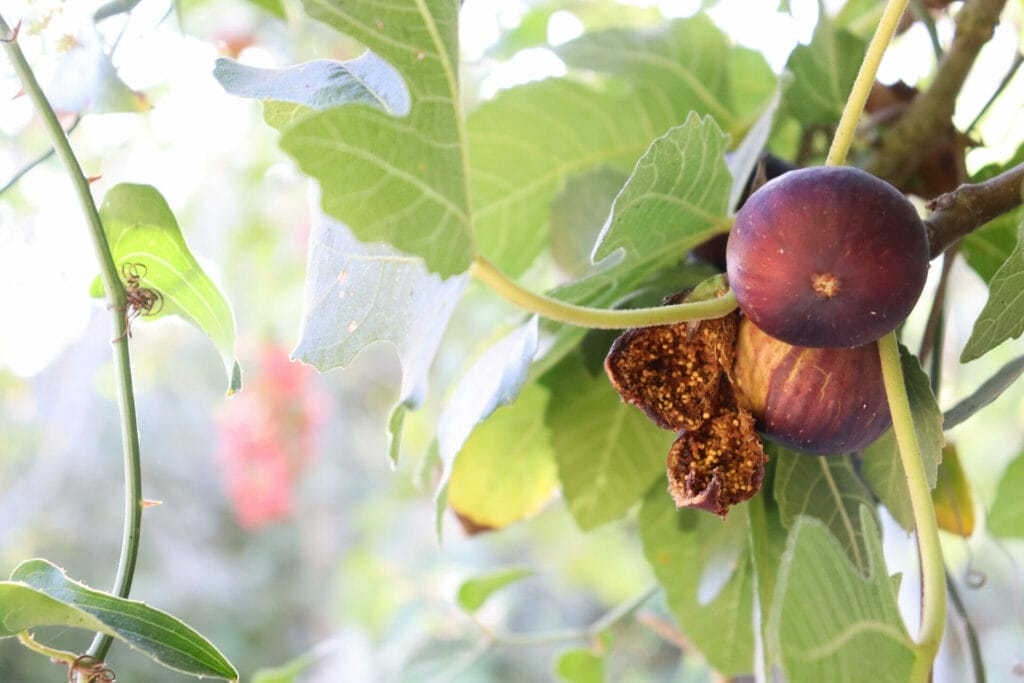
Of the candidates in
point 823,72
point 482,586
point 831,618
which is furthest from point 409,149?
point 482,586

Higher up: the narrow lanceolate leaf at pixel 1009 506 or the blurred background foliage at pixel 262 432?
the blurred background foliage at pixel 262 432

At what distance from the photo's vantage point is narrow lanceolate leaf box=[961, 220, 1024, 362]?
251 millimetres

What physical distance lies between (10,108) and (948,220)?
12.6 inches

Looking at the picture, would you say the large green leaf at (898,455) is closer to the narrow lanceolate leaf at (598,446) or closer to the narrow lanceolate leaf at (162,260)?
the narrow lanceolate leaf at (598,446)

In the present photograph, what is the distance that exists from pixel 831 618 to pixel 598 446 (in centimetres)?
18

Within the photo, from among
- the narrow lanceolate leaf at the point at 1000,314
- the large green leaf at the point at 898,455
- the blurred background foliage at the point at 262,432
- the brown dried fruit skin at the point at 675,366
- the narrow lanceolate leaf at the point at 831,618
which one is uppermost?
the blurred background foliage at the point at 262,432

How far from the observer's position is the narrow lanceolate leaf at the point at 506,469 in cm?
40

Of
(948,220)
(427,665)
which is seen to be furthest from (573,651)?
(948,220)

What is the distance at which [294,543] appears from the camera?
6.91 ft

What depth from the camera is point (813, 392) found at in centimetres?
25

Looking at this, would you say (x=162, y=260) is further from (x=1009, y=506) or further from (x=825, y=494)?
(x=1009, y=506)

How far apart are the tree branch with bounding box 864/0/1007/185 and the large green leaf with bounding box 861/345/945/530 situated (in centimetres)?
15

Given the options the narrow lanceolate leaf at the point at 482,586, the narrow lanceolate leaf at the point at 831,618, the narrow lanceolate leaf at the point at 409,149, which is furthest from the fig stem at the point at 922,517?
the narrow lanceolate leaf at the point at 482,586

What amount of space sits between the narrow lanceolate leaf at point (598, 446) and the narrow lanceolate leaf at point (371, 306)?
13cm
